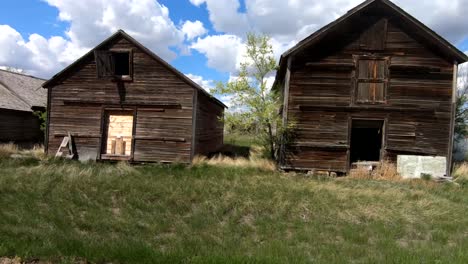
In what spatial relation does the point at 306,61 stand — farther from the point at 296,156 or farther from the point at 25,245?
the point at 25,245

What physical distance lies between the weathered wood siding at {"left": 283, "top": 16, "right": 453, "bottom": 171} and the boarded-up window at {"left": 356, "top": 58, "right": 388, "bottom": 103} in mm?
209

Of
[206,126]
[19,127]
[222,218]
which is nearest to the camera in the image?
[222,218]

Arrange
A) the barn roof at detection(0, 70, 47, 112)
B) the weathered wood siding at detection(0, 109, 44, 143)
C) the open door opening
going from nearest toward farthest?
the open door opening, the weathered wood siding at detection(0, 109, 44, 143), the barn roof at detection(0, 70, 47, 112)

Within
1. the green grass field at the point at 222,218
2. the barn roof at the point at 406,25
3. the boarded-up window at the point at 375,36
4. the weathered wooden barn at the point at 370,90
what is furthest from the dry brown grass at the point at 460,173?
the boarded-up window at the point at 375,36

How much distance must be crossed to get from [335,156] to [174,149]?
655 centimetres

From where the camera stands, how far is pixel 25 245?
5.91m

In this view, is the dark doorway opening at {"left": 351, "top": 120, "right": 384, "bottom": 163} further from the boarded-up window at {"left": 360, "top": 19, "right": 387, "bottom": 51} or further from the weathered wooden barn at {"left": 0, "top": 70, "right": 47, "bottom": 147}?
the weathered wooden barn at {"left": 0, "top": 70, "right": 47, "bottom": 147}

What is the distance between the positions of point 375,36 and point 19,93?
2172 centimetres

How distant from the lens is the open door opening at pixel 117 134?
53.7ft

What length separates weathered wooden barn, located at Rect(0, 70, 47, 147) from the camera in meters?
21.8

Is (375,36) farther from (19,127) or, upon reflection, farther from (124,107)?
(19,127)

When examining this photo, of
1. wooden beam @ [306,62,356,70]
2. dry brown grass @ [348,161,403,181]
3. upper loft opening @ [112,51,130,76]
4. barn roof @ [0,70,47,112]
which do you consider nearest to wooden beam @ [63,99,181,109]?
upper loft opening @ [112,51,130,76]

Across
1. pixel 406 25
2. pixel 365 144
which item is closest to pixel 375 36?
pixel 406 25

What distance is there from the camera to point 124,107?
1622 cm
